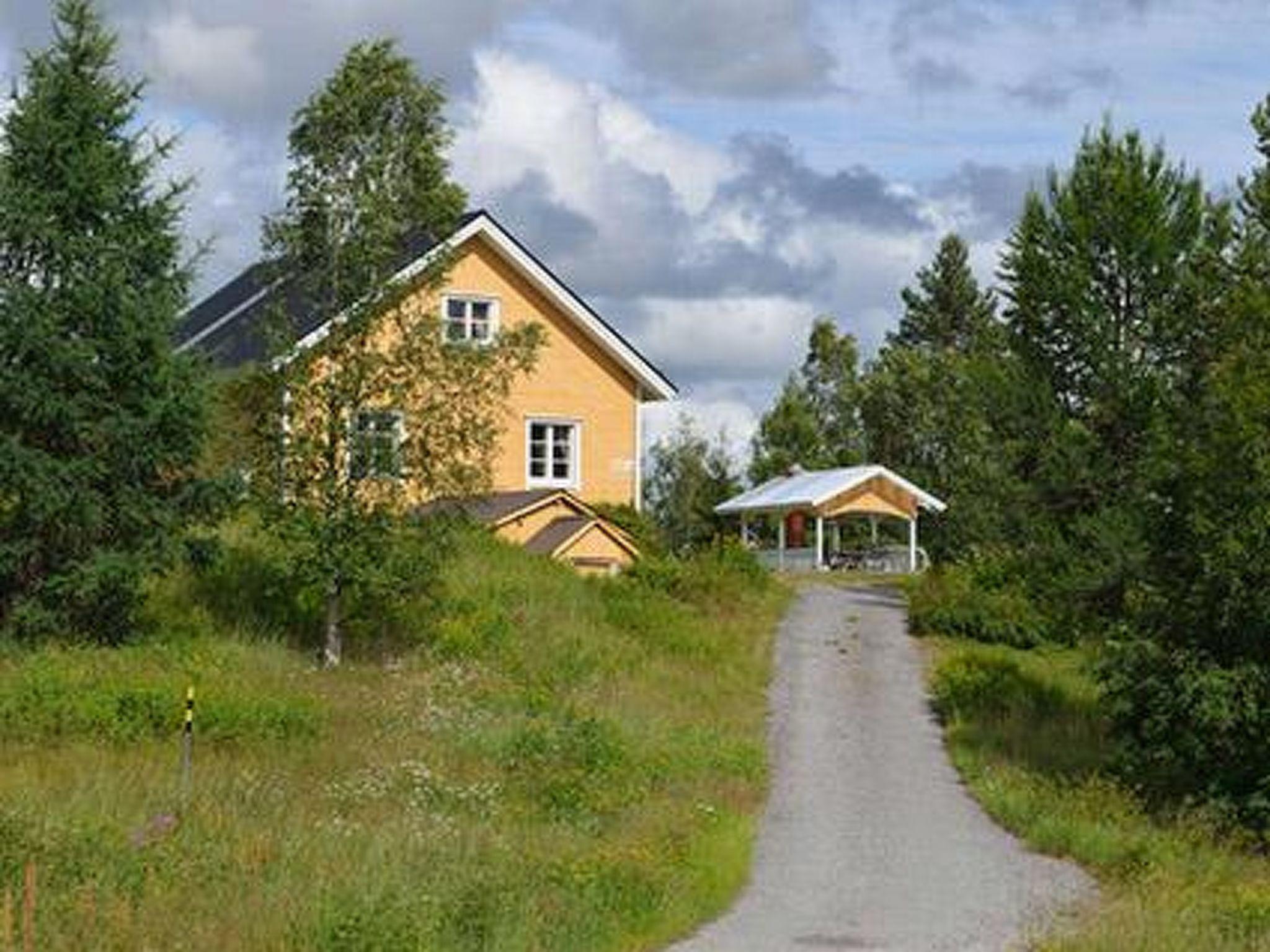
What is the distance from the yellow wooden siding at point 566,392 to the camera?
42250 millimetres

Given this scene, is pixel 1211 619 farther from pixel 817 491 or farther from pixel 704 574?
pixel 817 491

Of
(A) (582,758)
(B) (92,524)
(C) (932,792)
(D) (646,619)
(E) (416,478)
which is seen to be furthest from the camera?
(D) (646,619)

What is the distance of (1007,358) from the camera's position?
123ft

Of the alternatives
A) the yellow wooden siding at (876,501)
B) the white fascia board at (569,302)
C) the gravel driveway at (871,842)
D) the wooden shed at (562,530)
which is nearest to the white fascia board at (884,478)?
the yellow wooden siding at (876,501)

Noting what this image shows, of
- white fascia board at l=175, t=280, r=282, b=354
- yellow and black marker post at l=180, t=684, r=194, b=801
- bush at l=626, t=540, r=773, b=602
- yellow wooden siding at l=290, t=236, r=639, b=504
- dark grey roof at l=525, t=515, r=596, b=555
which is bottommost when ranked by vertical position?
yellow and black marker post at l=180, t=684, r=194, b=801

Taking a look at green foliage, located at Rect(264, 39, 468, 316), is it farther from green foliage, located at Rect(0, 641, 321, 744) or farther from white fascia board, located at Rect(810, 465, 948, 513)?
white fascia board, located at Rect(810, 465, 948, 513)

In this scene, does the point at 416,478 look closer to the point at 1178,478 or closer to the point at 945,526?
the point at 1178,478

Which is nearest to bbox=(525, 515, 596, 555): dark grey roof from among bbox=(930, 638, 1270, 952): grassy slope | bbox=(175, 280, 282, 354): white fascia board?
bbox=(930, 638, 1270, 952): grassy slope

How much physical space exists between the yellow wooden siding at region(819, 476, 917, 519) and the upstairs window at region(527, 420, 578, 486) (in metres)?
14.1

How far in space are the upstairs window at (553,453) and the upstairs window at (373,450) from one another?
53.5 ft

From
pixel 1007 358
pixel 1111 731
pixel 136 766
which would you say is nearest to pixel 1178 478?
pixel 1111 731

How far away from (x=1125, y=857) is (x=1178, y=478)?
6100mm

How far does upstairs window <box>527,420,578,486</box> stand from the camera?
43.1 meters

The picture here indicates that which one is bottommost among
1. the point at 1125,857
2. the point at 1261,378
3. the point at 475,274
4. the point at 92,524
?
the point at 1125,857
